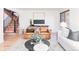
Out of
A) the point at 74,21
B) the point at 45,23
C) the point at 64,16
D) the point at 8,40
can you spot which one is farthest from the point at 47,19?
the point at 8,40

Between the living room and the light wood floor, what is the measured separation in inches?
1.7

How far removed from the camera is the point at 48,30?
1695 millimetres

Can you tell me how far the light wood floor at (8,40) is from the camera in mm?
1540

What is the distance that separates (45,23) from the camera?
1.69 meters

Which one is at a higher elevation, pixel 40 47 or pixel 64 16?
pixel 64 16

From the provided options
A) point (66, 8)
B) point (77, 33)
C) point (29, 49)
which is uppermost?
point (66, 8)

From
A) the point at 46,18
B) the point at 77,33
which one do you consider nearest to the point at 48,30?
the point at 46,18

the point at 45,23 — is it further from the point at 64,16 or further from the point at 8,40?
the point at 8,40

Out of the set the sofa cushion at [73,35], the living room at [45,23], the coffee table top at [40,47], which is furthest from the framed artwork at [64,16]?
the coffee table top at [40,47]

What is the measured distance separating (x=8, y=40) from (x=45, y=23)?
23.6 inches

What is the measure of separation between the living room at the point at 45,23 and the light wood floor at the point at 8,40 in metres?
0.04
